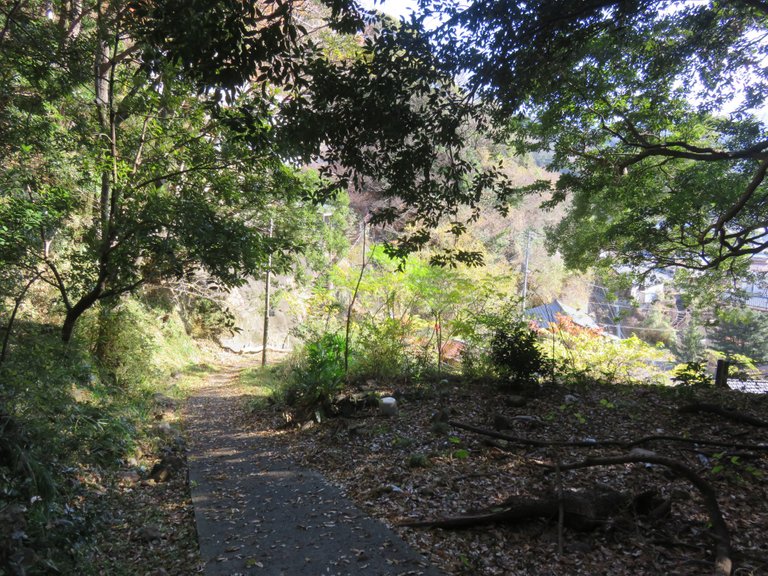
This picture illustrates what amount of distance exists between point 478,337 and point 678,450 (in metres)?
4.25

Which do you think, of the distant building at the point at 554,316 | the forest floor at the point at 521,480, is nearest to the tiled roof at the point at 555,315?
the distant building at the point at 554,316

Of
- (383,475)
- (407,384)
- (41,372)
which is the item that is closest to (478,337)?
(407,384)

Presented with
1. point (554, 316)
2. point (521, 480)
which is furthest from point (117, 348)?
point (554, 316)

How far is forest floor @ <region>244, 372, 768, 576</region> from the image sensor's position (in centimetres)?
328

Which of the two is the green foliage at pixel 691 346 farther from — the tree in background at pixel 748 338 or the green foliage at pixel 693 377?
the green foliage at pixel 693 377

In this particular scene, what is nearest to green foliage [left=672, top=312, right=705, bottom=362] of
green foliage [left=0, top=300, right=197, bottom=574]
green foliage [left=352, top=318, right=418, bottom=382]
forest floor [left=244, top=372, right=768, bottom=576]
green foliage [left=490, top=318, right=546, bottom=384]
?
green foliage [left=352, top=318, right=418, bottom=382]

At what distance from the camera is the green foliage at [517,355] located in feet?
23.9

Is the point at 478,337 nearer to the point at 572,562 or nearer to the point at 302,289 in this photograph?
the point at 572,562

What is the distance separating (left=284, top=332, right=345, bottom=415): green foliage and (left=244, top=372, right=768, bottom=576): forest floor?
22.1 inches

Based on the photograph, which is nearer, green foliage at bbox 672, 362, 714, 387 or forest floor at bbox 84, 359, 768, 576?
forest floor at bbox 84, 359, 768, 576

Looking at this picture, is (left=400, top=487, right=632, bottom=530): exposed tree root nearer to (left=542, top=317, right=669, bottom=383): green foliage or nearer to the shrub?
(left=542, top=317, right=669, bottom=383): green foliage

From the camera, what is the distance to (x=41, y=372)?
6.25 m

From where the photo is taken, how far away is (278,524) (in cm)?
430

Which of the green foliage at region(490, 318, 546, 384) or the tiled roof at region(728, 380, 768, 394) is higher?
the green foliage at region(490, 318, 546, 384)
